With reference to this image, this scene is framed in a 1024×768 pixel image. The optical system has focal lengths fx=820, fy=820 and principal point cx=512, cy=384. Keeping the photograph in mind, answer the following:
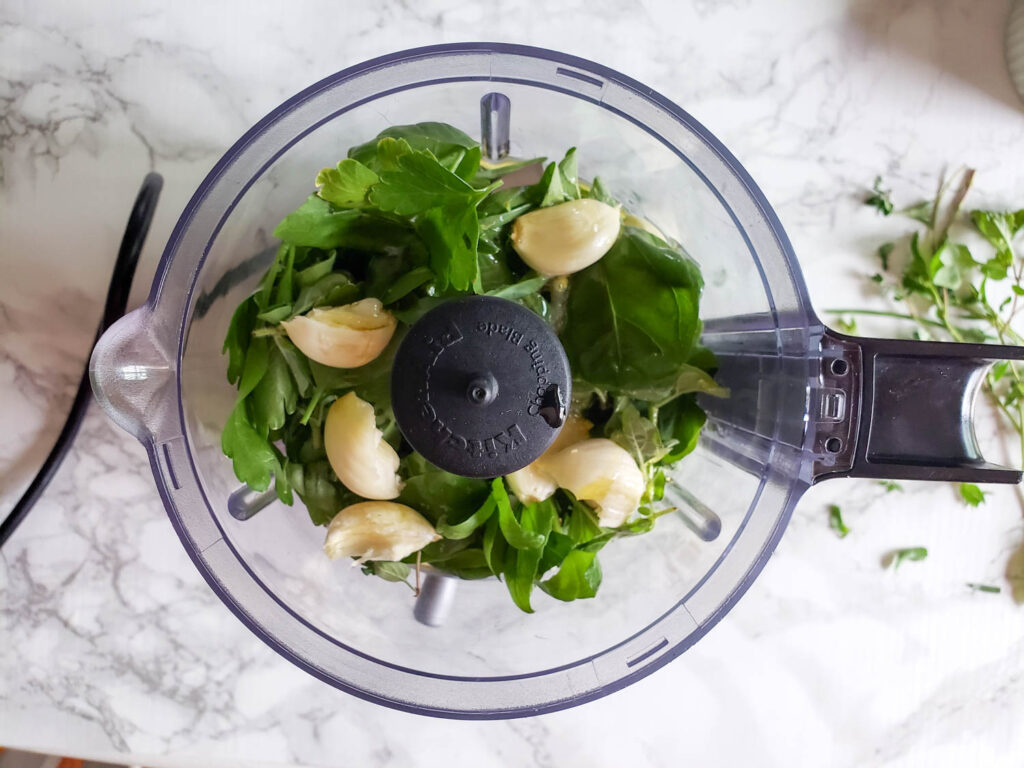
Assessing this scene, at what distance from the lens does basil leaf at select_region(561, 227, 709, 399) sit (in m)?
0.45

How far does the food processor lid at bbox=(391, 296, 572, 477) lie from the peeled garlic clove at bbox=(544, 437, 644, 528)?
43 mm

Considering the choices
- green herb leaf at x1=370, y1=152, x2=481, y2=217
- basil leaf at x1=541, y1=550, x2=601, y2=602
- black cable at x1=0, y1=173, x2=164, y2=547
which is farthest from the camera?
black cable at x1=0, y1=173, x2=164, y2=547

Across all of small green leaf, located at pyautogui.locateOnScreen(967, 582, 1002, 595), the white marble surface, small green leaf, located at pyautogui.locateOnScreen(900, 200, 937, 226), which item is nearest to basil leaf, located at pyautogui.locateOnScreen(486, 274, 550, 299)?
the white marble surface

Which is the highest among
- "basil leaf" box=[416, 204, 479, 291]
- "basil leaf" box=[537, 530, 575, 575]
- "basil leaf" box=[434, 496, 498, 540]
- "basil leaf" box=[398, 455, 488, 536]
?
"basil leaf" box=[416, 204, 479, 291]

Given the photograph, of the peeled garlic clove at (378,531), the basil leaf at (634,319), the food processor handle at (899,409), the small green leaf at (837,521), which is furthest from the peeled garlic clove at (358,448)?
the small green leaf at (837,521)

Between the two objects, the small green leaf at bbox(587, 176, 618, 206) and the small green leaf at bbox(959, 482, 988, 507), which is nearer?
the small green leaf at bbox(587, 176, 618, 206)

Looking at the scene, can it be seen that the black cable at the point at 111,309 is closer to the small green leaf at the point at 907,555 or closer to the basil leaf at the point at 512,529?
the basil leaf at the point at 512,529

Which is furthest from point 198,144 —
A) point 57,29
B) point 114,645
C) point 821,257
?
point 821,257

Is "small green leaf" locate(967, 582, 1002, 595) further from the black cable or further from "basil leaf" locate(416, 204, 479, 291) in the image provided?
the black cable

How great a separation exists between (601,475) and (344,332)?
157 mm

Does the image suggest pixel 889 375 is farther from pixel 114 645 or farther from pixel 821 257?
pixel 114 645

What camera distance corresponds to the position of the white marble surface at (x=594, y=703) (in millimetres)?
620

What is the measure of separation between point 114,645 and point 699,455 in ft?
1.58

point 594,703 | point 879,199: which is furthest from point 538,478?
point 879,199
